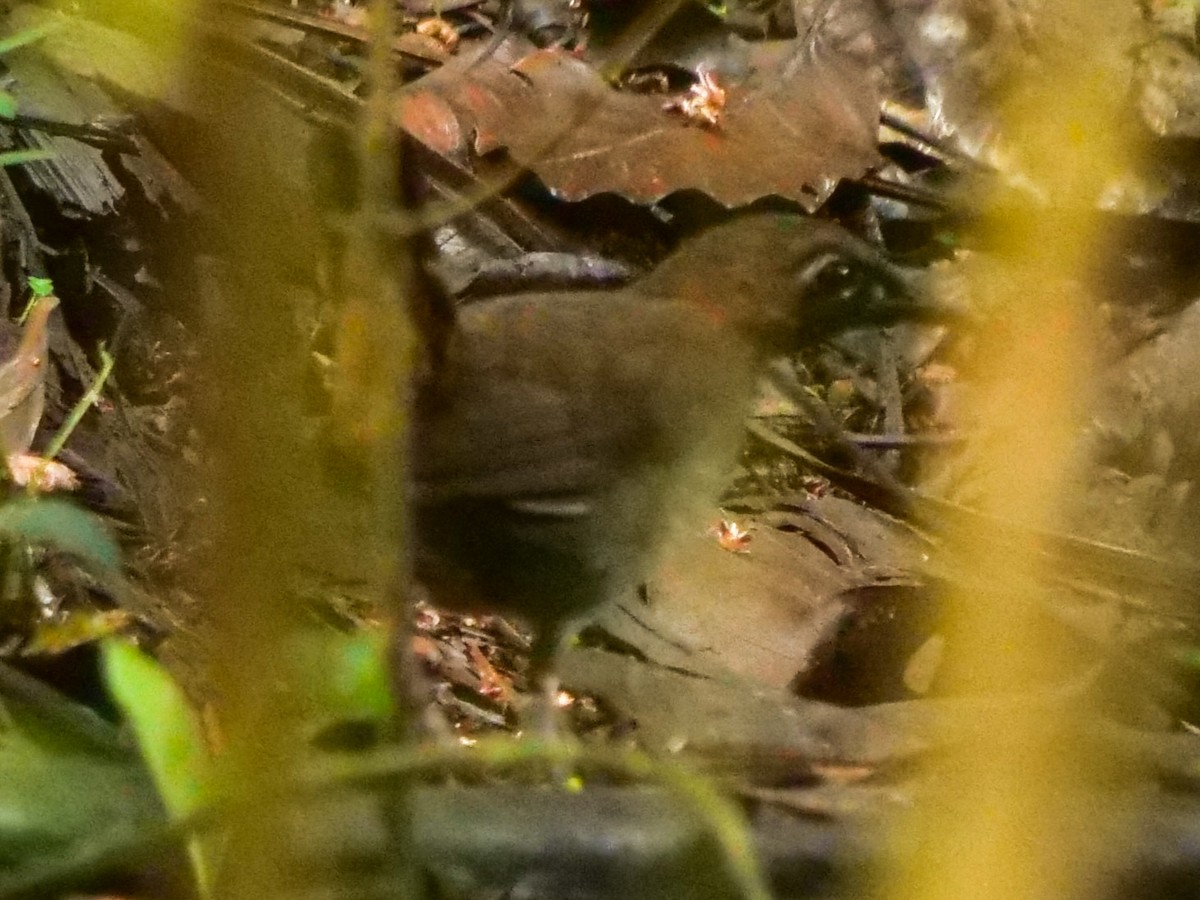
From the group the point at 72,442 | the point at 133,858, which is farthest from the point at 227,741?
the point at 72,442

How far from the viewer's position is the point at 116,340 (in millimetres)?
2336

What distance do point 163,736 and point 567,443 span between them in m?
0.85

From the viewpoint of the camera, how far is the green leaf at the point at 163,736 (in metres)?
1.09

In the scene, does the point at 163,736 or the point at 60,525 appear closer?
the point at 163,736

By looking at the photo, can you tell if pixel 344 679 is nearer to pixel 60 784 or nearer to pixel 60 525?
pixel 60 784

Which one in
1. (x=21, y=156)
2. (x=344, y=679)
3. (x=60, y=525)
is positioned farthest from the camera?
(x=21, y=156)

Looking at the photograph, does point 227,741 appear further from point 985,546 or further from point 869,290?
point 869,290

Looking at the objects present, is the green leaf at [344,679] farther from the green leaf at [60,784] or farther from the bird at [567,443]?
the bird at [567,443]

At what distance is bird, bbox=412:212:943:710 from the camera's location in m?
1.80

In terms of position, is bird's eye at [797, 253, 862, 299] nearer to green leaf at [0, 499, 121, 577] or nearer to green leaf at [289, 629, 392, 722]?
green leaf at [0, 499, 121, 577]

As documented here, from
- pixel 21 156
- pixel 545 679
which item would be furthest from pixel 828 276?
pixel 21 156

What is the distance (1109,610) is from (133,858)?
1.50 metres

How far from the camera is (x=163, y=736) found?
1095mm

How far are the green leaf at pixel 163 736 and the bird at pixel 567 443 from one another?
580mm
